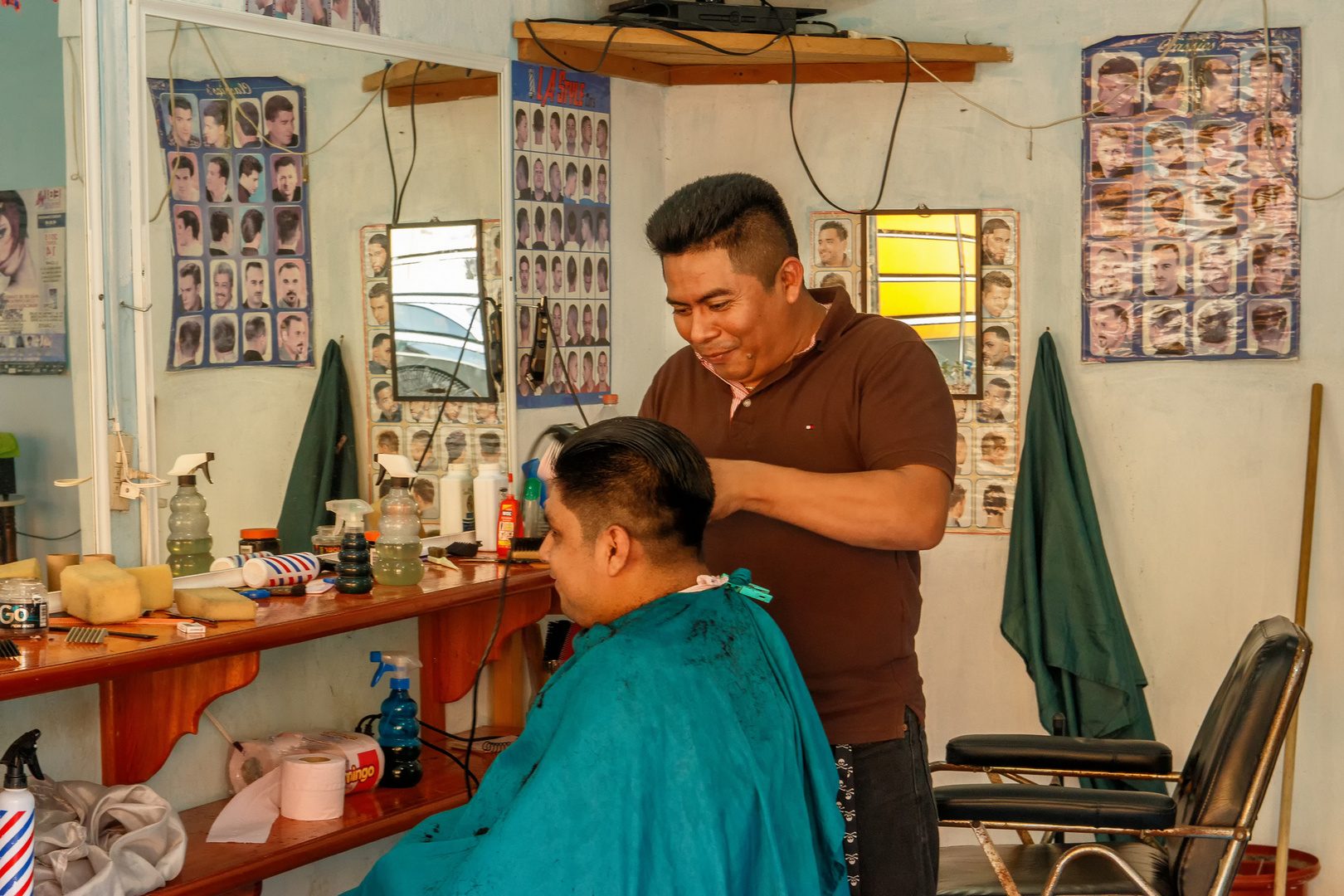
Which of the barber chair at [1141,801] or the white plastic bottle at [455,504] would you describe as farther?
the white plastic bottle at [455,504]

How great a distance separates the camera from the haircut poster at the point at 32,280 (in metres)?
2.00

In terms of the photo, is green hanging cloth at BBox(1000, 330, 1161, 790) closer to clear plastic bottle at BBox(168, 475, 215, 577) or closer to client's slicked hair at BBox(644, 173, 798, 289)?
client's slicked hair at BBox(644, 173, 798, 289)

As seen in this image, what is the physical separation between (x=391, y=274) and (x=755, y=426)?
1.26 m

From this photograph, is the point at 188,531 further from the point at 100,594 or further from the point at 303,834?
the point at 303,834

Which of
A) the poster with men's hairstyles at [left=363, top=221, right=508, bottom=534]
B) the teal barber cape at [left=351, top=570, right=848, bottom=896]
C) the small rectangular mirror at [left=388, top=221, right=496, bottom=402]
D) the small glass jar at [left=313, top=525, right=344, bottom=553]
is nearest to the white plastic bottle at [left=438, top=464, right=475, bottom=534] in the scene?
the poster with men's hairstyles at [left=363, top=221, right=508, bottom=534]

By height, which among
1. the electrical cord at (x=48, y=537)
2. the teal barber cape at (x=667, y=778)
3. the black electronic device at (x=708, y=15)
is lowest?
the teal barber cape at (x=667, y=778)

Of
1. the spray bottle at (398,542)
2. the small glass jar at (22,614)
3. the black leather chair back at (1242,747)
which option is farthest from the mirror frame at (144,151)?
the black leather chair back at (1242,747)

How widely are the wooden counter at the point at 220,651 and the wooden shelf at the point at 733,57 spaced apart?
123 centimetres

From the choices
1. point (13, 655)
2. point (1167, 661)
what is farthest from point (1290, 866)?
point (13, 655)

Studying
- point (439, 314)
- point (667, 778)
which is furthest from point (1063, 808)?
point (439, 314)

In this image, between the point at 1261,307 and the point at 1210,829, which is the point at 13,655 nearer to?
the point at 1210,829

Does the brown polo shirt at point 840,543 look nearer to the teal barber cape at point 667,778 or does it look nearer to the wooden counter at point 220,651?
the teal barber cape at point 667,778

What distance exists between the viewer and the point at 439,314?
9.36ft

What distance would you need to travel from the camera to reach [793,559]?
168 cm
